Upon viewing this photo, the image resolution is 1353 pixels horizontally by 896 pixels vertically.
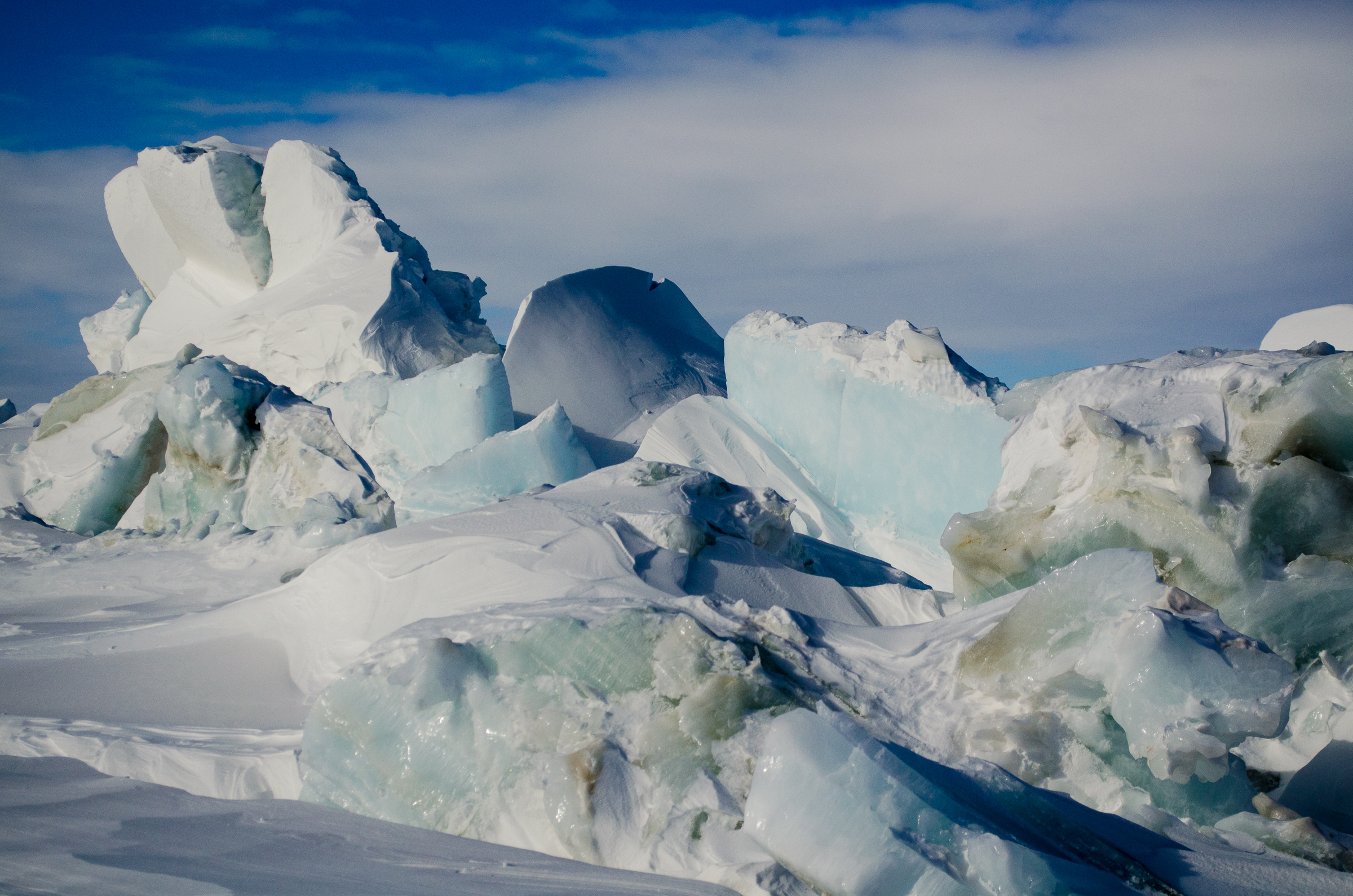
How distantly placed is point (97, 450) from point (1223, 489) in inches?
242

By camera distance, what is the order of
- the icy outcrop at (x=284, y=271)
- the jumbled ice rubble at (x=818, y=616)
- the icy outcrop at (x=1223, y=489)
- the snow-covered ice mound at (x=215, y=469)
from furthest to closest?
the icy outcrop at (x=284, y=271), the snow-covered ice mound at (x=215, y=469), the icy outcrop at (x=1223, y=489), the jumbled ice rubble at (x=818, y=616)

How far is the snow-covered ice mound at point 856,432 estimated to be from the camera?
4.96 m

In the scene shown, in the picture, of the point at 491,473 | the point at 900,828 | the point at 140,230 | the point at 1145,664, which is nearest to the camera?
the point at 900,828

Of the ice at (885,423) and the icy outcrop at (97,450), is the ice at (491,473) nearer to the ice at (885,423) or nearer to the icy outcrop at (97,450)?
the ice at (885,423)

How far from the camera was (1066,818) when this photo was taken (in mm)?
1690

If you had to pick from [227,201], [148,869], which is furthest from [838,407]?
[227,201]

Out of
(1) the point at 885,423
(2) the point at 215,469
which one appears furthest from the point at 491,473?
(1) the point at 885,423

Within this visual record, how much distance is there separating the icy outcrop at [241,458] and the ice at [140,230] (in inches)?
195

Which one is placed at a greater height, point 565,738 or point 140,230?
point 140,230

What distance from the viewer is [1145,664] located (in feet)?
6.25

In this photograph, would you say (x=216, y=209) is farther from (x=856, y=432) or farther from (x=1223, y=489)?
(x=1223, y=489)

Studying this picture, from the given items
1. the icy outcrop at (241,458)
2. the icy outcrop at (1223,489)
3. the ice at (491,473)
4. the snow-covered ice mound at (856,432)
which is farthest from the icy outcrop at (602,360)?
the icy outcrop at (1223,489)

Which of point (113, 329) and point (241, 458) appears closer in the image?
point (241, 458)

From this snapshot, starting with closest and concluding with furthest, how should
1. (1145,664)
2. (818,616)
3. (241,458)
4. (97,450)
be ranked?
(1145,664), (818,616), (241,458), (97,450)
